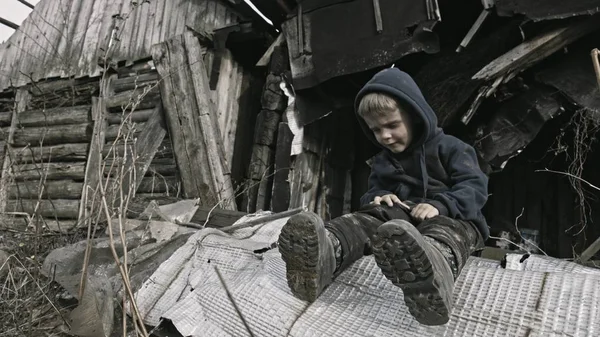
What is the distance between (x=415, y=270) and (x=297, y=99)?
3570 millimetres

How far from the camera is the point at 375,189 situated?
2395 millimetres

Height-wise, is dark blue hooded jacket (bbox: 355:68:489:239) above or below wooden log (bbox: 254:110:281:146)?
below

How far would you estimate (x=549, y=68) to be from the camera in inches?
143

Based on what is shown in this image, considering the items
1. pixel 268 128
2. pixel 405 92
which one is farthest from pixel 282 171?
pixel 405 92

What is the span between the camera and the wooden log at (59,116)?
6.42 m

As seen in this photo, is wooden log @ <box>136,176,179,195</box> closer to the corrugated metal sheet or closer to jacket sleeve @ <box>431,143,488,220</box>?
the corrugated metal sheet

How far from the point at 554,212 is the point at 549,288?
4855 millimetres

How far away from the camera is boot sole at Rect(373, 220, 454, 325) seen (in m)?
1.28

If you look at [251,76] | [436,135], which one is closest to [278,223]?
[436,135]

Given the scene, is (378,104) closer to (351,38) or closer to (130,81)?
(351,38)

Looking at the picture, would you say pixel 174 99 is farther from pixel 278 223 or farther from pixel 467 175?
pixel 467 175

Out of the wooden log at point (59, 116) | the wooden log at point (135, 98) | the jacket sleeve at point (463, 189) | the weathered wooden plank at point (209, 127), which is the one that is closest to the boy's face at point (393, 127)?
the jacket sleeve at point (463, 189)

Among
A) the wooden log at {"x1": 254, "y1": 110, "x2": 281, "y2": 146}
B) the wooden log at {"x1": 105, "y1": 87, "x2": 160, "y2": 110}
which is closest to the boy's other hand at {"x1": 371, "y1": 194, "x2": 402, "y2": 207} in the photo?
the wooden log at {"x1": 254, "y1": 110, "x2": 281, "y2": 146}

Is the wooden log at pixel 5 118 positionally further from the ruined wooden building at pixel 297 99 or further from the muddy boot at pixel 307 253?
the muddy boot at pixel 307 253
